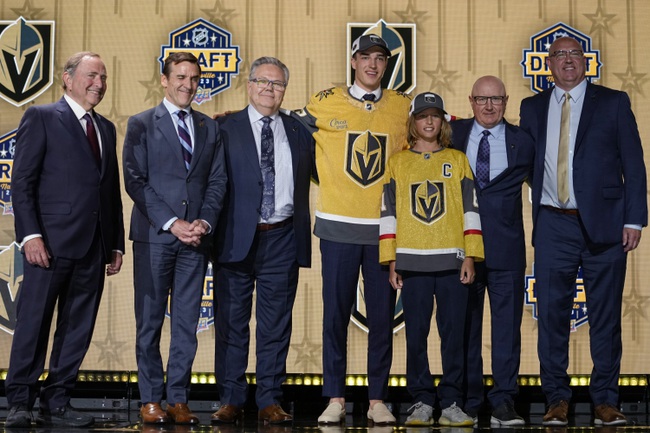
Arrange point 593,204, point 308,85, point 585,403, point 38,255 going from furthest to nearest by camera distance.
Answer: point 308,85
point 585,403
point 593,204
point 38,255

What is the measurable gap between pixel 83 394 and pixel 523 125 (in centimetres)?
272

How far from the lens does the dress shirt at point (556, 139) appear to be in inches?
154

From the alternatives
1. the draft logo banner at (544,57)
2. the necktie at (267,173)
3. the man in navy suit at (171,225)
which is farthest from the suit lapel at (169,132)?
the draft logo banner at (544,57)

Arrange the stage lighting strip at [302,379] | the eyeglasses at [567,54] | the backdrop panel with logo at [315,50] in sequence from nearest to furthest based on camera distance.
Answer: the eyeglasses at [567,54]
the stage lighting strip at [302,379]
the backdrop panel with logo at [315,50]

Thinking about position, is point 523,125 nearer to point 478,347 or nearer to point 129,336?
point 478,347

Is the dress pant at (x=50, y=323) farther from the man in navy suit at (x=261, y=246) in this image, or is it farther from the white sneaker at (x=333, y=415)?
the white sneaker at (x=333, y=415)

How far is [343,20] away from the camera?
511 centimetres

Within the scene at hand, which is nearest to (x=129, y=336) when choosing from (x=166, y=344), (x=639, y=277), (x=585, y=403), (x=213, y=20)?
(x=166, y=344)

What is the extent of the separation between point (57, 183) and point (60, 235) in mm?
216

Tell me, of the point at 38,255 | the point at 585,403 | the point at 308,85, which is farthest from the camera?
the point at 308,85

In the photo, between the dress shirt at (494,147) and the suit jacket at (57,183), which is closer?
the suit jacket at (57,183)

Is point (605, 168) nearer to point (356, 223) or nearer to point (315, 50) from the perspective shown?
A: point (356, 223)

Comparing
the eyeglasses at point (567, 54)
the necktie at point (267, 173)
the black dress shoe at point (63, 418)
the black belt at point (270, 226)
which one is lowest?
the black dress shoe at point (63, 418)

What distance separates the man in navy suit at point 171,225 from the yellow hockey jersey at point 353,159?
1.53 feet
